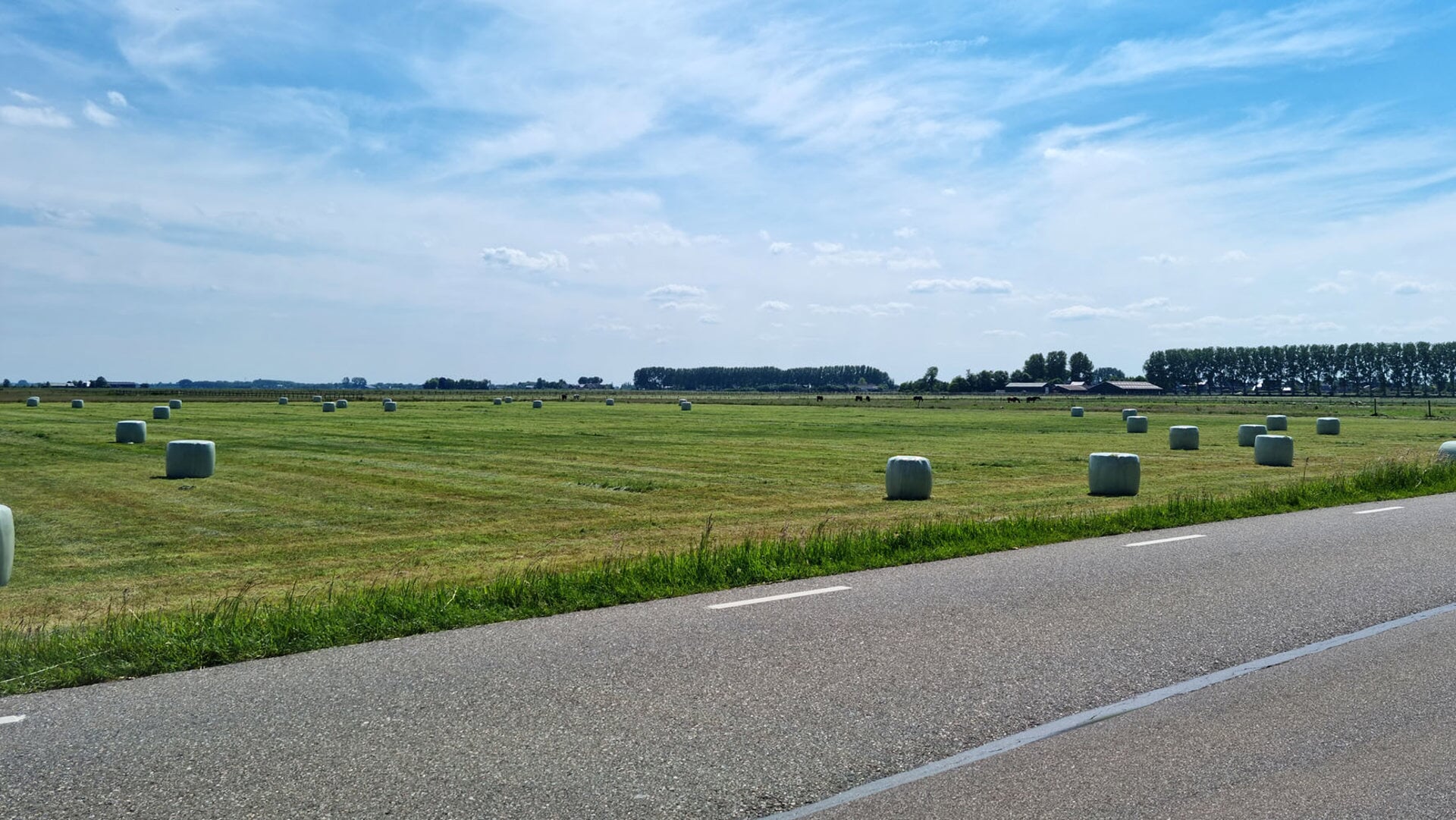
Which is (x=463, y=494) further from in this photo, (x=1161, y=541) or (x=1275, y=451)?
(x=1275, y=451)

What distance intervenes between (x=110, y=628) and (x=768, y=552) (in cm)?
699

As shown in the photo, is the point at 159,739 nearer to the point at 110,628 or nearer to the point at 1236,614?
the point at 110,628

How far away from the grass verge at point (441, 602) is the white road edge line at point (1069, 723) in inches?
197

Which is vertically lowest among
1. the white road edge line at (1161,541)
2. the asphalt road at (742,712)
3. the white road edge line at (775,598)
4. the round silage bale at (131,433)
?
the white road edge line at (1161,541)

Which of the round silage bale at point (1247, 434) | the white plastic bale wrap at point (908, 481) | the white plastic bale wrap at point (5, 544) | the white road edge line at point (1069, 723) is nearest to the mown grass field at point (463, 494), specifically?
the white plastic bale wrap at point (5, 544)

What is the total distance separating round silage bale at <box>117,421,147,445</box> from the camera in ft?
128

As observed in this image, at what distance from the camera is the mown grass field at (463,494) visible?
46.5 feet

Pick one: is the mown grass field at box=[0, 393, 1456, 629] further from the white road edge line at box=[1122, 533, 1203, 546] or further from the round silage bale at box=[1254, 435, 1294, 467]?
the white road edge line at box=[1122, 533, 1203, 546]

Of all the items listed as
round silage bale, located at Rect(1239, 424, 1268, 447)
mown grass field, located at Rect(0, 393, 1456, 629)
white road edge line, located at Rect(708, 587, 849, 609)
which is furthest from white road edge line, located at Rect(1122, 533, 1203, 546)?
round silage bale, located at Rect(1239, 424, 1268, 447)

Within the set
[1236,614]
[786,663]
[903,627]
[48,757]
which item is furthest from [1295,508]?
[48,757]

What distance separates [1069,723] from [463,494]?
18464mm

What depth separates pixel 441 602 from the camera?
400 inches

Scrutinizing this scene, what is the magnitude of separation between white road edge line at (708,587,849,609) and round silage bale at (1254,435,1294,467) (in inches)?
1012

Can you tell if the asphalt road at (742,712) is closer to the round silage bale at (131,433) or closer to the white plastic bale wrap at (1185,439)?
the white plastic bale wrap at (1185,439)
